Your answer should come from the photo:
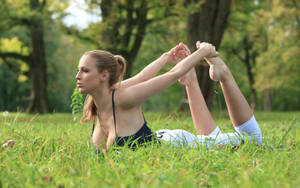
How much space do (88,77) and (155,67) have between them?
85cm

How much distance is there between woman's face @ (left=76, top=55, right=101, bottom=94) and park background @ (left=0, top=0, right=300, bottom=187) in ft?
1.71

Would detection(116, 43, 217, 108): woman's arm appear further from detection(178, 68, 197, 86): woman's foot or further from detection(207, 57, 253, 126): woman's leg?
detection(178, 68, 197, 86): woman's foot

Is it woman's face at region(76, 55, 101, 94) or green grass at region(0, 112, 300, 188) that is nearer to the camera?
green grass at region(0, 112, 300, 188)

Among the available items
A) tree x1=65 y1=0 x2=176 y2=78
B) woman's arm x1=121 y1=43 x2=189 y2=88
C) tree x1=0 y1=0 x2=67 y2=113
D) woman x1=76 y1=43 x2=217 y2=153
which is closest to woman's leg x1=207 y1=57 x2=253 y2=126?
woman x1=76 y1=43 x2=217 y2=153

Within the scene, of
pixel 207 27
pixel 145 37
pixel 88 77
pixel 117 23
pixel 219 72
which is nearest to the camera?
pixel 88 77

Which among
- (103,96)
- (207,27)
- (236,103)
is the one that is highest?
(207,27)

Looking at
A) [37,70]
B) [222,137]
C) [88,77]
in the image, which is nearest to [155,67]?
[88,77]

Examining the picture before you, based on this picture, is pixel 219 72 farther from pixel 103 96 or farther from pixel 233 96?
pixel 103 96

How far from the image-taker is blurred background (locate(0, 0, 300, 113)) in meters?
11.8

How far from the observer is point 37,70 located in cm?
1900

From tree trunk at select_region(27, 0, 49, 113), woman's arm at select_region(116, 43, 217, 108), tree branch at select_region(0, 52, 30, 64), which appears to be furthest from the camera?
tree branch at select_region(0, 52, 30, 64)

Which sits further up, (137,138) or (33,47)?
(137,138)

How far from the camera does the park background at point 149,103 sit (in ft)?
7.14

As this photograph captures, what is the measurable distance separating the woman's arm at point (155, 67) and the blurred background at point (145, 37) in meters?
0.56
